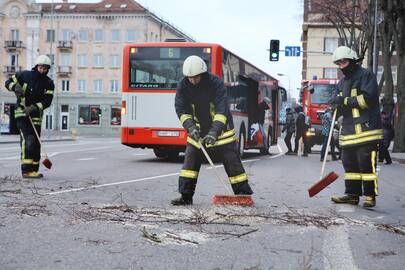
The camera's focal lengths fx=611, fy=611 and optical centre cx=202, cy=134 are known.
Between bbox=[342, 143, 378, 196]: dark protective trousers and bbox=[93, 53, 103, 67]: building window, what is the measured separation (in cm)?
6247

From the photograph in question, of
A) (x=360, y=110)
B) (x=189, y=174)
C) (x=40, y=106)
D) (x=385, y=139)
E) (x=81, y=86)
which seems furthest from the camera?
(x=81, y=86)

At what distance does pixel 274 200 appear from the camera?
754 centimetres

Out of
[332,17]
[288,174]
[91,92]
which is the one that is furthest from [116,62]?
[288,174]

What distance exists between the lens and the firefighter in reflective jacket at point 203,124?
6.84 metres

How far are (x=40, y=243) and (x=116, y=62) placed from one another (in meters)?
64.1

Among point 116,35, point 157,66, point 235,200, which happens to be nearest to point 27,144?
point 235,200

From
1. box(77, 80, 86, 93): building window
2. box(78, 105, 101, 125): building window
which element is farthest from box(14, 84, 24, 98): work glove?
box(77, 80, 86, 93): building window

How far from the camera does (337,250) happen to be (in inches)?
179

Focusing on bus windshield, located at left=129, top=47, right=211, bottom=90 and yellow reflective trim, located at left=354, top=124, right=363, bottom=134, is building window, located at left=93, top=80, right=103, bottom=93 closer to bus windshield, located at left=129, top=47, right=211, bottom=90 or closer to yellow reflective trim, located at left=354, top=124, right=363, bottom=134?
bus windshield, located at left=129, top=47, right=211, bottom=90

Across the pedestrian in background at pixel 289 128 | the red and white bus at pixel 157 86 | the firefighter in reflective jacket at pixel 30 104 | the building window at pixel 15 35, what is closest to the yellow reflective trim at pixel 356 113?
the firefighter in reflective jacket at pixel 30 104

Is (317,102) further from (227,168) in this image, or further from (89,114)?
(89,114)

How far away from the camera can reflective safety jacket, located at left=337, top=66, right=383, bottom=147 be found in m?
7.19

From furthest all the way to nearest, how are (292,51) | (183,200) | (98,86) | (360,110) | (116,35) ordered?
(98,86), (116,35), (292,51), (360,110), (183,200)

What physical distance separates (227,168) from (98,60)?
206ft
